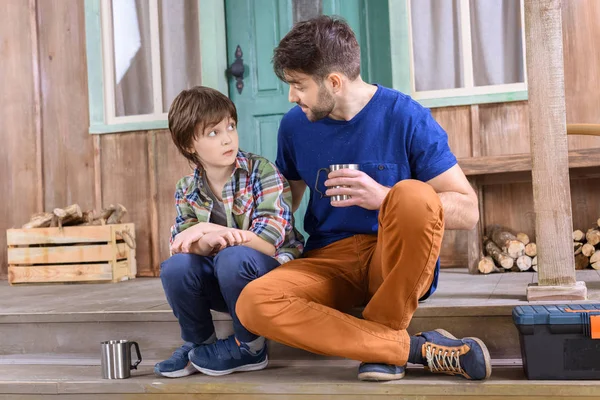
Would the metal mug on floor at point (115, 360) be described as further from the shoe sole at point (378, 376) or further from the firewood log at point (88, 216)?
the firewood log at point (88, 216)

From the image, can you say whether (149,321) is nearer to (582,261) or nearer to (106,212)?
(106,212)

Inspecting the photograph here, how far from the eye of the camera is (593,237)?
3645 millimetres

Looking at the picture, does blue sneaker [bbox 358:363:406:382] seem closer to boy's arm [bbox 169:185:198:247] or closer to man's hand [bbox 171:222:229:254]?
man's hand [bbox 171:222:229:254]

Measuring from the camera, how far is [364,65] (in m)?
4.17

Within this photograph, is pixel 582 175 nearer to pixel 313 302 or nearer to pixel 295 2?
pixel 295 2

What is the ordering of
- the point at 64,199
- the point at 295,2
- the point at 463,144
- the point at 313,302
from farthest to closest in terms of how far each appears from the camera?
the point at 64,199 < the point at 295,2 < the point at 463,144 < the point at 313,302

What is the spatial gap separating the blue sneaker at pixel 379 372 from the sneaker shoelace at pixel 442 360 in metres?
0.09

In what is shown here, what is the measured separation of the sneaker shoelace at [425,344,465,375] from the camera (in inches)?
81.5

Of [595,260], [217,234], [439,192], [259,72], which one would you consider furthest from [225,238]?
Result: [259,72]

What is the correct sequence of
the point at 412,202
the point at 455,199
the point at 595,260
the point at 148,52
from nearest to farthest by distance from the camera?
the point at 412,202, the point at 455,199, the point at 595,260, the point at 148,52

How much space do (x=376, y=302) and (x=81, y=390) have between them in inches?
39.1

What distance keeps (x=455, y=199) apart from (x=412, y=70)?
2001mm

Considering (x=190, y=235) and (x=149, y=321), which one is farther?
(x=149, y=321)

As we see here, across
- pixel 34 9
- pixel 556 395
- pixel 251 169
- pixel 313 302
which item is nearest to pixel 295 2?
pixel 34 9
